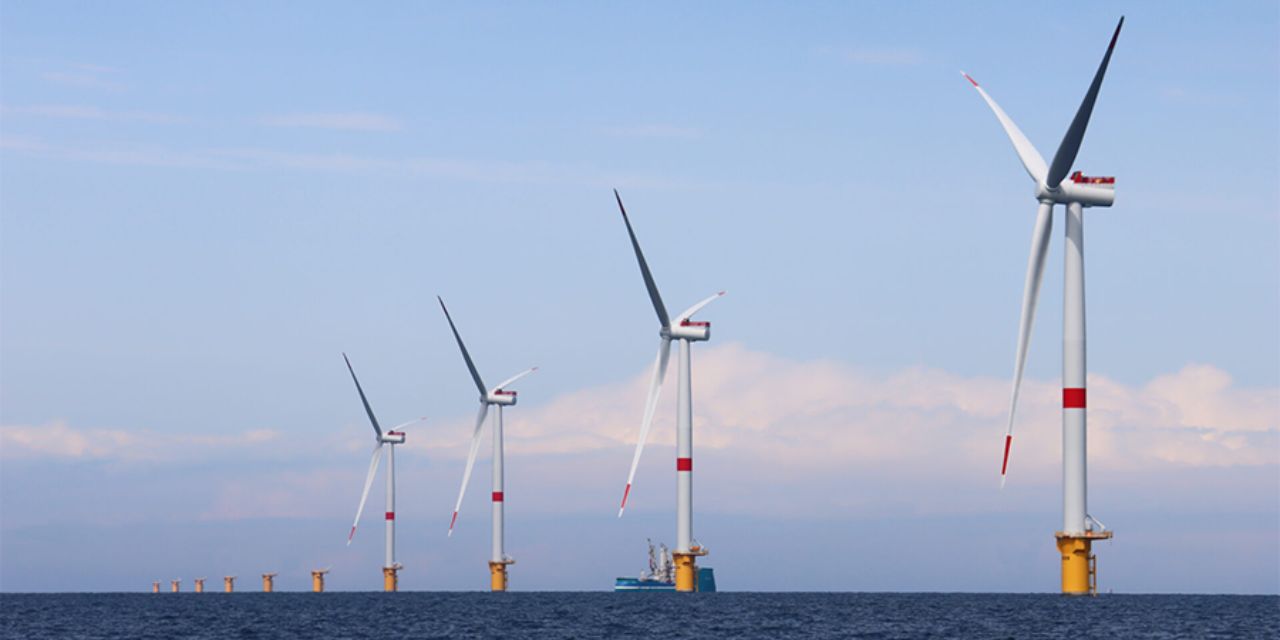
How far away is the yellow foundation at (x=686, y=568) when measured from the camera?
16925 centimetres

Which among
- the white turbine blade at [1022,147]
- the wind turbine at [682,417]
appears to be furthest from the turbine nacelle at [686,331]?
the white turbine blade at [1022,147]

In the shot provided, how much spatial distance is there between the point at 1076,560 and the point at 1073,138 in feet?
84.6

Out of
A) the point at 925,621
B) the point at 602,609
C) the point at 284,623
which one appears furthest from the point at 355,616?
the point at 925,621

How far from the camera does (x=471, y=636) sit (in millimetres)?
106750

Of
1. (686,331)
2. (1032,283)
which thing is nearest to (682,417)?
(686,331)

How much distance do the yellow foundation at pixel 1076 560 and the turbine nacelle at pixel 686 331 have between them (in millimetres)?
72506

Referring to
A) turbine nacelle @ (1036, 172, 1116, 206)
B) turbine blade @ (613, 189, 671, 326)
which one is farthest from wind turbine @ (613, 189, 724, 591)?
turbine nacelle @ (1036, 172, 1116, 206)

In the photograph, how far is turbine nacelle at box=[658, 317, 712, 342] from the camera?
6718 inches

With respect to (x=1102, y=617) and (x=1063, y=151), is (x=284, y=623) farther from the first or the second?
(x=1063, y=151)

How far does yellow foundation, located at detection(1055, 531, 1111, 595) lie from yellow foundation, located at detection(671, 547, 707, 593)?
68.6 meters

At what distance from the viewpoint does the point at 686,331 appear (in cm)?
17100

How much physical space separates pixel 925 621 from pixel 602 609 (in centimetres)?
4580

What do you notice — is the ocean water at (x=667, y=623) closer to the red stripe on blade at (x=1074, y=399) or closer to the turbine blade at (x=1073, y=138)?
the red stripe on blade at (x=1074, y=399)

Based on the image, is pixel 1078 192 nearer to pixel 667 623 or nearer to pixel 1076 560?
pixel 1076 560
